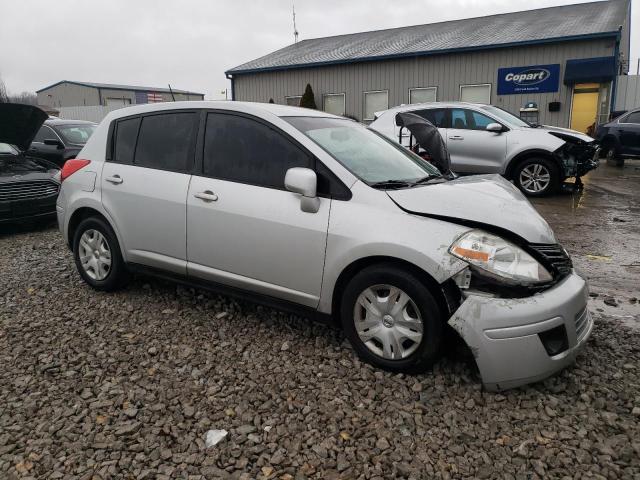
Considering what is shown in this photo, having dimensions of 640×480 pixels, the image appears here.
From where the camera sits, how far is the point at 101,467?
7.57ft

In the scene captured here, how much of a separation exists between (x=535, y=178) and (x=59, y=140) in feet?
30.1

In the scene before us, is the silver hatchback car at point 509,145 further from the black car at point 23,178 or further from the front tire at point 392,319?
the front tire at point 392,319

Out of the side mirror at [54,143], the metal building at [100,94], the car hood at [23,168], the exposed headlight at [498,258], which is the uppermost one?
the metal building at [100,94]

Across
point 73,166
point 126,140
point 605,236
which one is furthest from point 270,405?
point 605,236

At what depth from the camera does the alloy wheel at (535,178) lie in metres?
8.77

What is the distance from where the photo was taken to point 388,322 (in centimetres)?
295

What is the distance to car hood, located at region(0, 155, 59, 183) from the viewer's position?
7087 millimetres

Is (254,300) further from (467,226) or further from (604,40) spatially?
(604,40)

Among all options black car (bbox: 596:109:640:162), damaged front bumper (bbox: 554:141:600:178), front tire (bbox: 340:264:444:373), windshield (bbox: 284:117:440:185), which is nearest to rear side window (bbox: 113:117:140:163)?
windshield (bbox: 284:117:440:185)

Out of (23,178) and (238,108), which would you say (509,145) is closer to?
(238,108)

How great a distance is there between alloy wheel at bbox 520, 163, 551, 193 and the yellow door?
984 cm

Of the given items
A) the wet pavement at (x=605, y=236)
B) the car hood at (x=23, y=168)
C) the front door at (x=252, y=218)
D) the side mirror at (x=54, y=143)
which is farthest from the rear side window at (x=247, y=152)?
the side mirror at (x=54, y=143)

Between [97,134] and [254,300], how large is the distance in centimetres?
225

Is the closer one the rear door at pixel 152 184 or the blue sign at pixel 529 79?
the rear door at pixel 152 184
